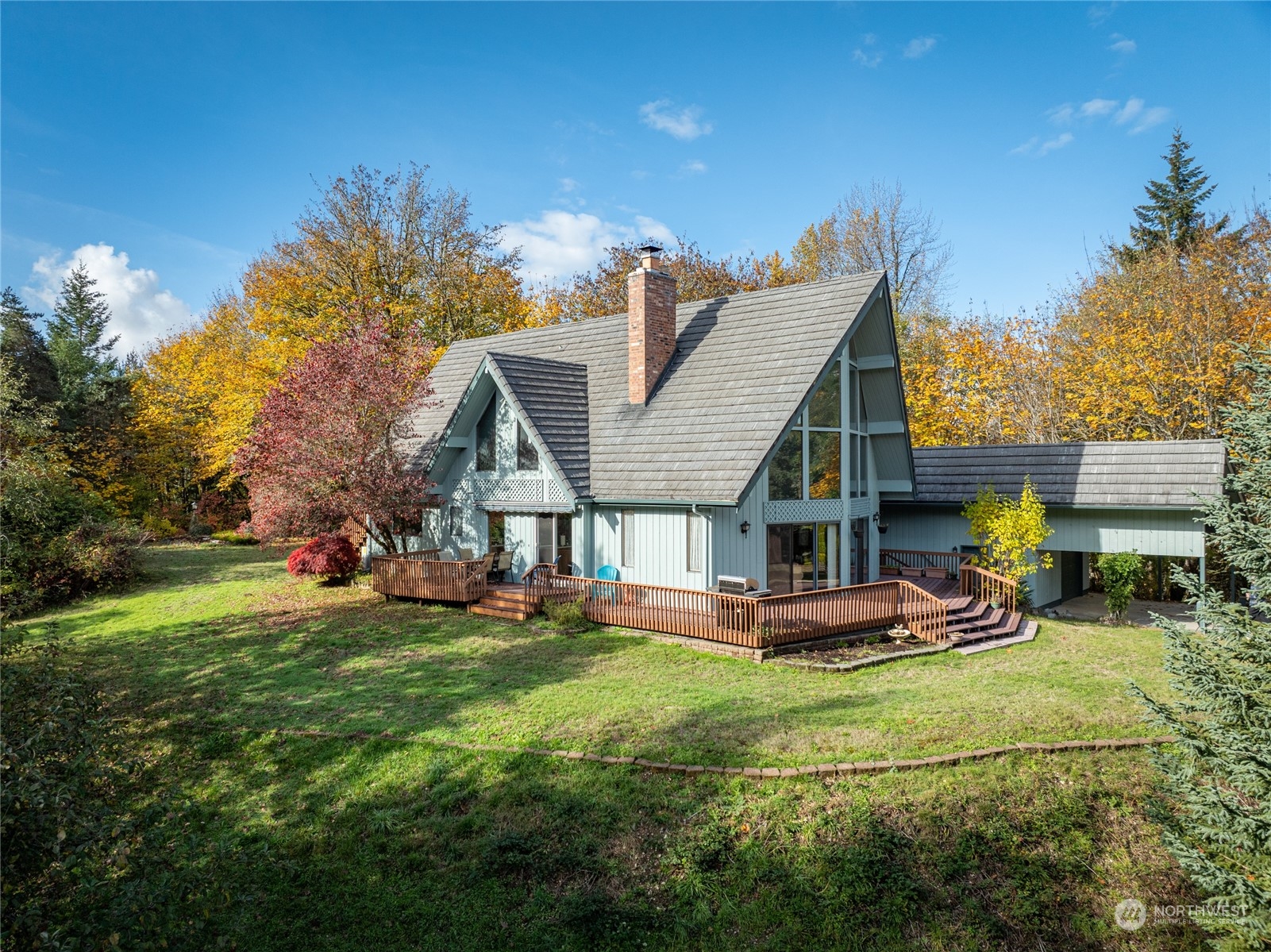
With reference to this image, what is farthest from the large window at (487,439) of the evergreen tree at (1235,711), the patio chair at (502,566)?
the evergreen tree at (1235,711)

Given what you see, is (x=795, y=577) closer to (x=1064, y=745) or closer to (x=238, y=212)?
(x=1064, y=745)

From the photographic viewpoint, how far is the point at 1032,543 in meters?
17.8

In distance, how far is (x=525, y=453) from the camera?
19328 mm

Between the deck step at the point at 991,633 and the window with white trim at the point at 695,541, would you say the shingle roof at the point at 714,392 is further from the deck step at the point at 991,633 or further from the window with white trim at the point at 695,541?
the deck step at the point at 991,633

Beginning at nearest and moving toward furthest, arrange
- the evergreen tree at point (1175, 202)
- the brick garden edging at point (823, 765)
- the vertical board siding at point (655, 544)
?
the brick garden edging at point (823, 765) → the vertical board siding at point (655, 544) → the evergreen tree at point (1175, 202)

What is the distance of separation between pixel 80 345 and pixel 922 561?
44382 mm

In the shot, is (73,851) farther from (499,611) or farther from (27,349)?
(27,349)

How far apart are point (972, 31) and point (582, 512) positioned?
15410 mm

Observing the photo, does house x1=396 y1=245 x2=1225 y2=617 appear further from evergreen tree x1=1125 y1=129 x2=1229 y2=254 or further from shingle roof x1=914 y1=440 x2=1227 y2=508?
evergreen tree x1=1125 y1=129 x2=1229 y2=254

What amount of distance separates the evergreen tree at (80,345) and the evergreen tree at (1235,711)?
41639mm

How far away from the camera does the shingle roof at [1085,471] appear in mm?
18172

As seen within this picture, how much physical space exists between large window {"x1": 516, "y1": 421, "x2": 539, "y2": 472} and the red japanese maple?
261 cm

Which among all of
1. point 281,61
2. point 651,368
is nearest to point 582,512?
point 651,368

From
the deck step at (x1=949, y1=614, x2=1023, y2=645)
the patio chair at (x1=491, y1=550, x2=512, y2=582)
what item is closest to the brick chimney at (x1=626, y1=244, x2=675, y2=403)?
the patio chair at (x1=491, y1=550, x2=512, y2=582)
